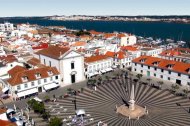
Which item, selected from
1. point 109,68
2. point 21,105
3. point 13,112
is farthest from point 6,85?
point 109,68

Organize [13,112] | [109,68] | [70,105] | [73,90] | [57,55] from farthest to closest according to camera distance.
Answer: [109,68], [57,55], [73,90], [70,105], [13,112]

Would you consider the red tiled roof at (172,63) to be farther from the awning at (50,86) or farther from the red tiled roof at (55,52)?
the awning at (50,86)

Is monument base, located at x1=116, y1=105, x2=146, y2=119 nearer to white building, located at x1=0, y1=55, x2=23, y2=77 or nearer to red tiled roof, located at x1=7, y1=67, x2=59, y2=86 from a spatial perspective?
red tiled roof, located at x1=7, y1=67, x2=59, y2=86

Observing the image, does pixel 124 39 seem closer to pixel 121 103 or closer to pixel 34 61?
pixel 34 61

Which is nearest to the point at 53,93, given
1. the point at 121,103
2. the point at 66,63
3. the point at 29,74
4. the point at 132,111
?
the point at 29,74

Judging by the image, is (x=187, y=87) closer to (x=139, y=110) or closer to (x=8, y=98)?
(x=139, y=110)
